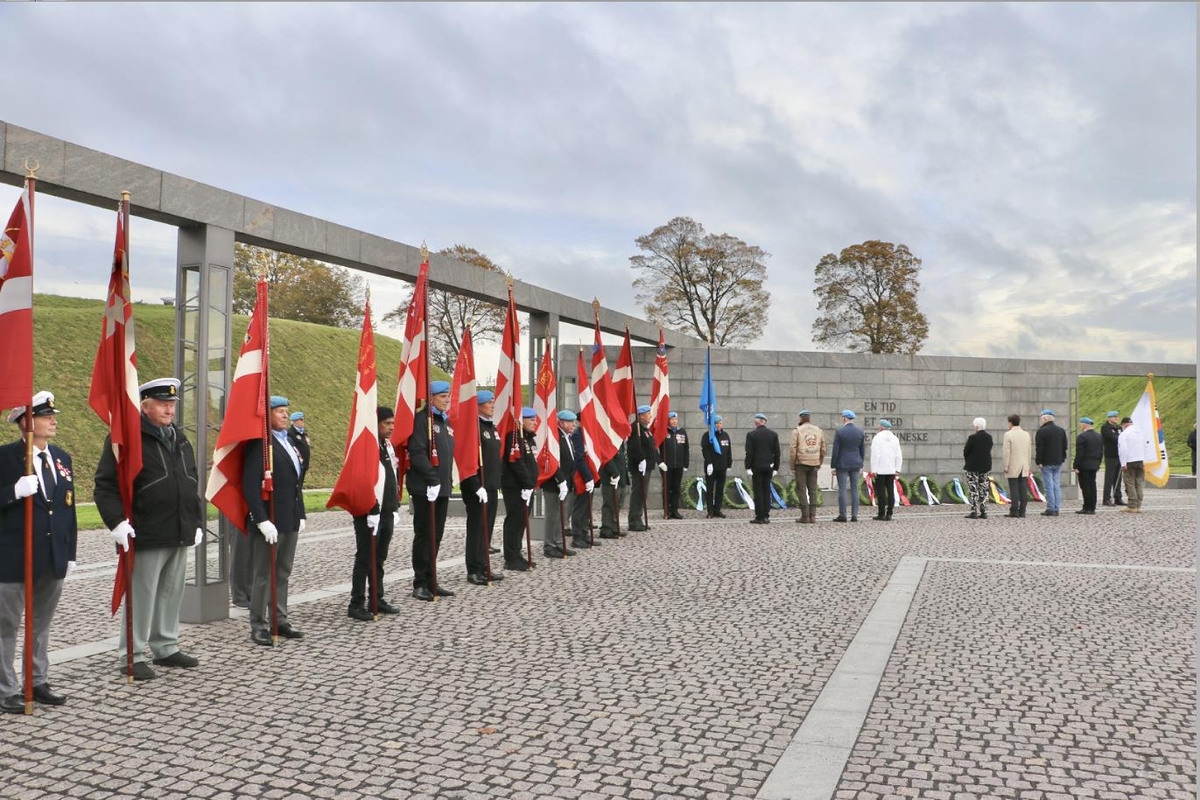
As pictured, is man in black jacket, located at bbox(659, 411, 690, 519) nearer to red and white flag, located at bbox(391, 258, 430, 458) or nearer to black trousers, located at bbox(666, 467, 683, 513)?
black trousers, located at bbox(666, 467, 683, 513)

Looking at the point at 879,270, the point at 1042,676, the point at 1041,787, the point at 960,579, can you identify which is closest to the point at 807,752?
the point at 1041,787

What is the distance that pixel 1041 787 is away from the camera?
405 centimetres

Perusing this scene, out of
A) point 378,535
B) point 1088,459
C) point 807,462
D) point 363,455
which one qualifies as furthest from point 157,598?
point 1088,459

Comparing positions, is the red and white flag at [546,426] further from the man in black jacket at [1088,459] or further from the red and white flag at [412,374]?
the man in black jacket at [1088,459]

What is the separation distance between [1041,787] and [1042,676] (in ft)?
6.65

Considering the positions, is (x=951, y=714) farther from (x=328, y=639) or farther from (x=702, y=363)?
(x=702, y=363)

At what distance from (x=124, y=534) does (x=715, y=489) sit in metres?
12.1

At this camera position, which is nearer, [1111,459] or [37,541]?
[37,541]

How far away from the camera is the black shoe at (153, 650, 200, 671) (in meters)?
6.14

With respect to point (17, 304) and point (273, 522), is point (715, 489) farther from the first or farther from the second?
point (17, 304)

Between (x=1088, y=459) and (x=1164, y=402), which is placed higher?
(x=1164, y=402)

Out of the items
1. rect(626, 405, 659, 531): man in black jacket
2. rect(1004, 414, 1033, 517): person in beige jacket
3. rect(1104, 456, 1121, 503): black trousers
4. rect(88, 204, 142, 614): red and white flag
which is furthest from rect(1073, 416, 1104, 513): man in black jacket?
rect(88, 204, 142, 614): red and white flag

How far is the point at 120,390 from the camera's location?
19.8 ft

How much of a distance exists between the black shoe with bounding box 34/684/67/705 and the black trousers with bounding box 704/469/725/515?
12.4 meters
